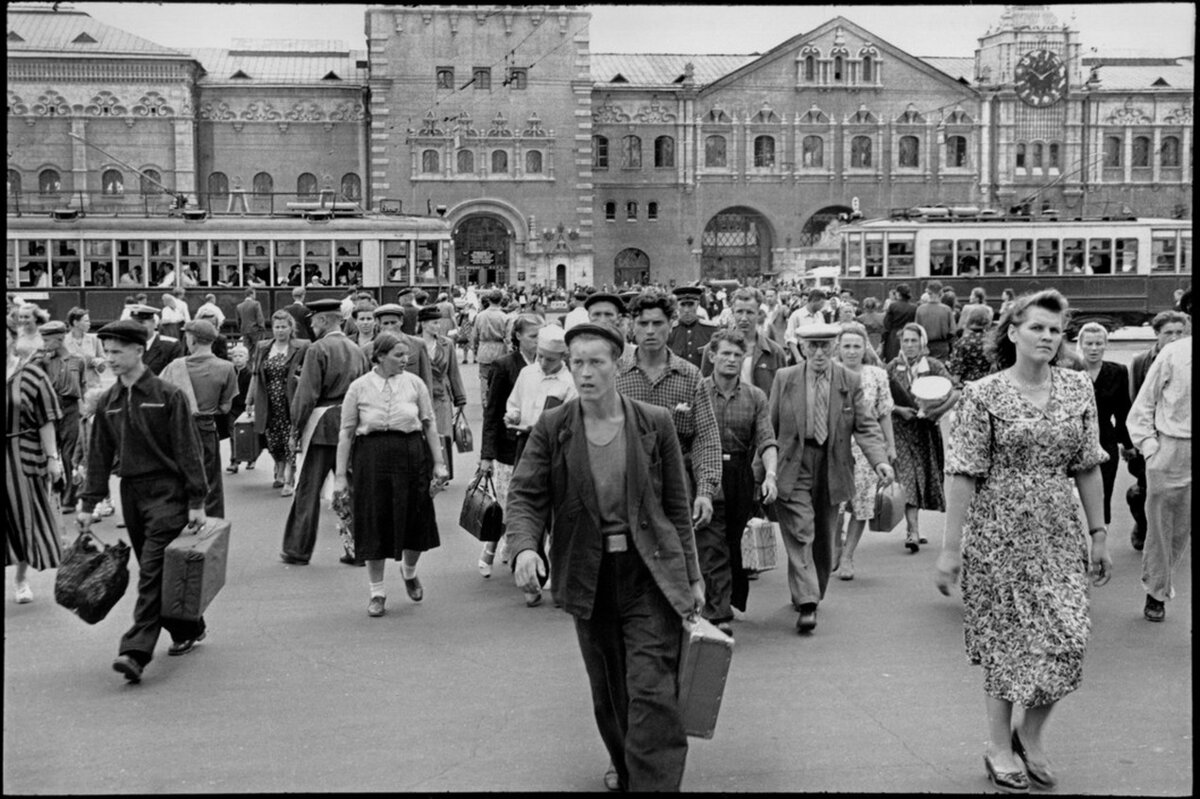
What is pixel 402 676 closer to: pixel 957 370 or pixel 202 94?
pixel 957 370

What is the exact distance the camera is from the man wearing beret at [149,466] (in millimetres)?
7504

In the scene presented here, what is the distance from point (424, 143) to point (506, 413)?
160ft

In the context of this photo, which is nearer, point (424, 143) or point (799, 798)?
point (799, 798)

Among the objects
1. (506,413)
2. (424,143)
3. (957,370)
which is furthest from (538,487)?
(424,143)

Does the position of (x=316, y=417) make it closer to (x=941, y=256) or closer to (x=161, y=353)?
(x=161, y=353)

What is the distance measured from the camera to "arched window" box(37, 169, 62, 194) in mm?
57188

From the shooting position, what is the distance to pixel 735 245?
61.2m

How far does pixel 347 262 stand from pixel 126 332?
85.7ft

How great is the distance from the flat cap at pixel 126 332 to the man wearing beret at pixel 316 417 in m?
2.85

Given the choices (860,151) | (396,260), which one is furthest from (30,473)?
(860,151)

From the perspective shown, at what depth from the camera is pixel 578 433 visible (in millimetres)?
5570

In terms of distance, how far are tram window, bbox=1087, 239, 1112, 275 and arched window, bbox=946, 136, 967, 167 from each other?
90.1 ft

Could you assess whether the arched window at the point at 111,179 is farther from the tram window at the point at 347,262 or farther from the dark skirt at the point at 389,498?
the dark skirt at the point at 389,498

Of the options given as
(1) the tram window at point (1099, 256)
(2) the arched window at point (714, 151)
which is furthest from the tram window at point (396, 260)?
(2) the arched window at point (714, 151)
